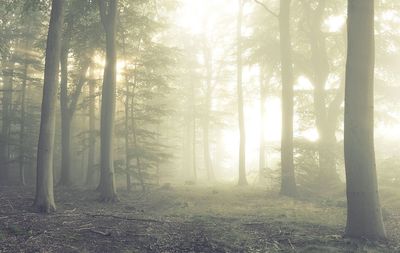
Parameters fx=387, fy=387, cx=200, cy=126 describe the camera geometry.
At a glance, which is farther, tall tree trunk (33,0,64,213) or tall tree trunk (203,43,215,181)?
tall tree trunk (203,43,215,181)

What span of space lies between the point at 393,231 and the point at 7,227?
9434 mm

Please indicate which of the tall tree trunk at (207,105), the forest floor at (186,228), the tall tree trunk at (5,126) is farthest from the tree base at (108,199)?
the tall tree trunk at (207,105)

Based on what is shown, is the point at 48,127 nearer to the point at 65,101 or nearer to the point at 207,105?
the point at 65,101

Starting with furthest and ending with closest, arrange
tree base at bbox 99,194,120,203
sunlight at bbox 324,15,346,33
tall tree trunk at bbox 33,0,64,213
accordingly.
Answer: sunlight at bbox 324,15,346,33 < tree base at bbox 99,194,120,203 < tall tree trunk at bbox 33,0,64,213

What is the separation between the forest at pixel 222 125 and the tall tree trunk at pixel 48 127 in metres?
0.04

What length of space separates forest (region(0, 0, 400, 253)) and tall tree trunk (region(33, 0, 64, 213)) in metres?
0.04

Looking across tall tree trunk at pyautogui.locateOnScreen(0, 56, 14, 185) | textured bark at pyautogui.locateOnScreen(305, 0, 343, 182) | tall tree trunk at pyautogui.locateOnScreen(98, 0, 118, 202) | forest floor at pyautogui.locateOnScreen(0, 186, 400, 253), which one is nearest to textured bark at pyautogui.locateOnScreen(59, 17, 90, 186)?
tall tree trunk at pyautogui.locateOnScreen(0, 56, 14, 185)

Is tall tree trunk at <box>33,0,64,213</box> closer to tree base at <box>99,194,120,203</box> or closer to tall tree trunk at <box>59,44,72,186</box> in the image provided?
tree base at <box>99,194,120,203</box>

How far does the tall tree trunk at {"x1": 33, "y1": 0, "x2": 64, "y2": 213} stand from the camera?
1200 cm

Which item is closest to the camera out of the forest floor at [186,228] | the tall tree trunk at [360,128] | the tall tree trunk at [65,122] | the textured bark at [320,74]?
the forest floor at [186,228]

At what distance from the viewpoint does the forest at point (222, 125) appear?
8.80 metres

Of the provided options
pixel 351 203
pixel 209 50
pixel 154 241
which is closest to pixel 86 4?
pixel 154 241

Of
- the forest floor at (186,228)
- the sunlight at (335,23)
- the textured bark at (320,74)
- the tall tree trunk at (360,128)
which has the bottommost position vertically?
the forest floor at (186,228)

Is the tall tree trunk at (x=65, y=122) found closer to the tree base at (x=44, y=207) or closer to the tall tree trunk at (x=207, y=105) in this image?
the tree base at (x=44, y=207)
